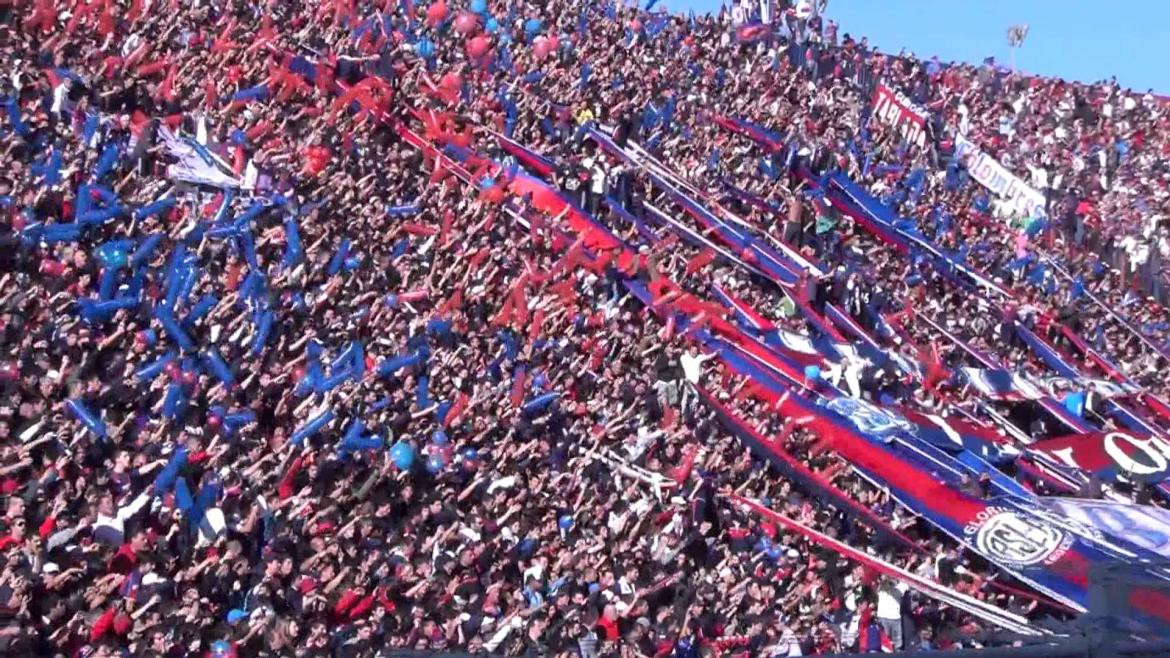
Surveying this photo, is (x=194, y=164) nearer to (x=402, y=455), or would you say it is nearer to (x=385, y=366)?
(x=385, y=366)

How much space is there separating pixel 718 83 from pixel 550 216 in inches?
349

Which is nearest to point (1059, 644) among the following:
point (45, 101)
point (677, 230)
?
point (45, 101)

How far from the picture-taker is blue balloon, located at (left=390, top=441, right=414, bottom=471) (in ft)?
36.4

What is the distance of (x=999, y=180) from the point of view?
90.3 feet

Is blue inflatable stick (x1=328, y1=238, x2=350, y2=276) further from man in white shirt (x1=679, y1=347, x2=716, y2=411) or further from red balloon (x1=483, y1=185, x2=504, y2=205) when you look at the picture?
man in white shirt (x1=679, y1=347, x2=716, y2=411)

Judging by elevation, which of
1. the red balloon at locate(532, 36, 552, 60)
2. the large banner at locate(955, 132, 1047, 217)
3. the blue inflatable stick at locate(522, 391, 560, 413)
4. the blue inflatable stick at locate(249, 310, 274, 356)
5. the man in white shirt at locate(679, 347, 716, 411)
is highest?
the large banner at locate(955, 132, 1047, 217)

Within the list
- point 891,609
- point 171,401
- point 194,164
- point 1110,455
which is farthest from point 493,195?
point 1110,455

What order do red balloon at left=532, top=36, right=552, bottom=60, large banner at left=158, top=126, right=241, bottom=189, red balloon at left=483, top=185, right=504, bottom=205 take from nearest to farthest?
large banner at left=158, top=126, right=241, bottom=189, red balloon at left=483, top=185, right=504, bottom=205, red balloon at left=532, top=36, right=552, bottom=60

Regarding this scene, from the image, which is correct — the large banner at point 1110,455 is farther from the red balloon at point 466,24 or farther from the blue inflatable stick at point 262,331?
Result: the red balloon at point 466,24

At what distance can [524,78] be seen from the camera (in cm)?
2058

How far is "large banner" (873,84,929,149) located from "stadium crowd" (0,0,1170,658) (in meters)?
6.04

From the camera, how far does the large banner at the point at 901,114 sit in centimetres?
2792

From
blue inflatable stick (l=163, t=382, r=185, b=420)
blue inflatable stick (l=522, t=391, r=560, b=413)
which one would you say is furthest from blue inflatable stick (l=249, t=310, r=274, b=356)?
blue inflatable stick (l=522, t=391, r=560, b=413)

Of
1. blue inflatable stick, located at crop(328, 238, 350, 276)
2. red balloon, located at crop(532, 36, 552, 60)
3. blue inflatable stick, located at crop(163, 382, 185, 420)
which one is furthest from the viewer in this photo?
red balloon, located at crop(532, 36, 552, 60)
